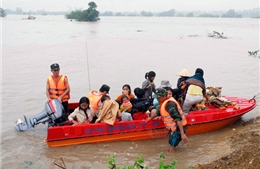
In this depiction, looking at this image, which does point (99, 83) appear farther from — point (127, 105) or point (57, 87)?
point (127, 105)

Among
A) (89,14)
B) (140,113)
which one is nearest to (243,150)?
(140,113)

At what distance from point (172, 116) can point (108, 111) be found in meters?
1.36

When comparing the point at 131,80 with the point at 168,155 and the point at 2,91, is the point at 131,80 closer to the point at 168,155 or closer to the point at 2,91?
the point at 2,91

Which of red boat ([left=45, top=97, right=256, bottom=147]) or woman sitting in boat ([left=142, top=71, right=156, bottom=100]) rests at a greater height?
woman sitting in boat ([left=142, top=71, right=156, bottom=100])

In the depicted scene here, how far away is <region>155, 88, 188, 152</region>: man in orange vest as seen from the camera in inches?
217

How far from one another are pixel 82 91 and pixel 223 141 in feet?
20.6

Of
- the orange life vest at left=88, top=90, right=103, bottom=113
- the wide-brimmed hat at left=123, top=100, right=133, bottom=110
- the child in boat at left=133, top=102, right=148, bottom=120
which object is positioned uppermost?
the orange life vest at left=88, top=90, right=103, bottom=113

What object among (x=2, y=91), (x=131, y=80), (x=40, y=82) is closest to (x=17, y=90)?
(x=2, y=91)

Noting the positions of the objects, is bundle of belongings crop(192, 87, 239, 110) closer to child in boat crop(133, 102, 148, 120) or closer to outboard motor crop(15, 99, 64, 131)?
child in boat crop(133, 102, 148, 120)

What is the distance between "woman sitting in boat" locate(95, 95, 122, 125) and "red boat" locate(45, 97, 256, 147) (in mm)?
108

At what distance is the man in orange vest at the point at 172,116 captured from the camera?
217 inches

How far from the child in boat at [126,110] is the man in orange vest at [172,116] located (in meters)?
1.04

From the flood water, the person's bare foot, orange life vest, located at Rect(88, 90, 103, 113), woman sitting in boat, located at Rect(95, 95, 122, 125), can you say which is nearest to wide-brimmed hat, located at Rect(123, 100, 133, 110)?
woman sitting in boat, located at Rect(95, 95, 122, 125)

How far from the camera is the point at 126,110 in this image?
22.0 feet
